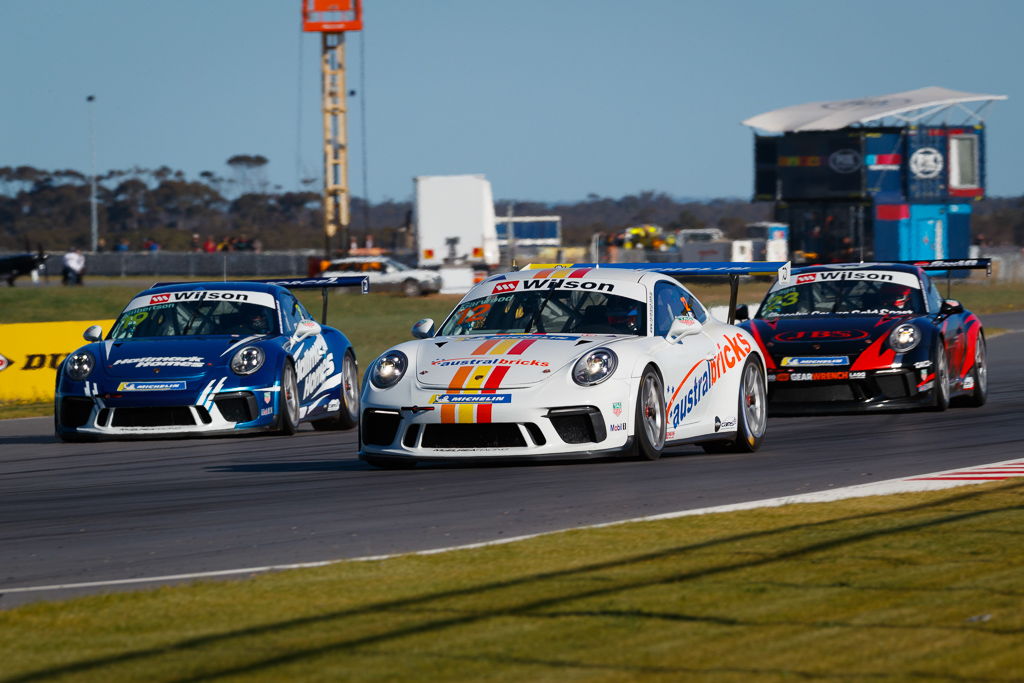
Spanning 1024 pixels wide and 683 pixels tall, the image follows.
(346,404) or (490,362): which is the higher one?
(490,362)

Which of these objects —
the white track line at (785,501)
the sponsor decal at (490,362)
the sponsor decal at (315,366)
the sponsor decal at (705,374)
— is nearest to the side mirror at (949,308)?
the sponsor decal at (705,374)

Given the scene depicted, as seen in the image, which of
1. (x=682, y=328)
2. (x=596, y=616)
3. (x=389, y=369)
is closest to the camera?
(x=596, y=616)

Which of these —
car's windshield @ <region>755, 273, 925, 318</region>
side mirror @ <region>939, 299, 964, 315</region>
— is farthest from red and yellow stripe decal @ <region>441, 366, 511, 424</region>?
side mirror @ <region>939, 299, 964, 315</region>

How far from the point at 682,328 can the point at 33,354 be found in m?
11.5

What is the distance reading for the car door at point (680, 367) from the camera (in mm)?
10547

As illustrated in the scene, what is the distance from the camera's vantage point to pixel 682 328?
1089 centimetres

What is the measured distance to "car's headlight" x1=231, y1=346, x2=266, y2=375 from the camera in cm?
1345

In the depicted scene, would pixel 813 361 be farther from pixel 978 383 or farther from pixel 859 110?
pixel 859 110

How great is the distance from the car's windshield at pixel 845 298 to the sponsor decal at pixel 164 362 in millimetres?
5358

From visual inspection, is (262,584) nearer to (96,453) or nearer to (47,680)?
(47,680)

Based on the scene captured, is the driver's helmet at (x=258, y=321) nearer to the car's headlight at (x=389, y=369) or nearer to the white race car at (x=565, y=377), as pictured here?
the white race car at (x=565, y=377)

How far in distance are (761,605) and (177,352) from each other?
8.86m

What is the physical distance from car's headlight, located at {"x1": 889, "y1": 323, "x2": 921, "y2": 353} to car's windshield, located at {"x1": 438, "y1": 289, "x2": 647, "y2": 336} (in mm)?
4224

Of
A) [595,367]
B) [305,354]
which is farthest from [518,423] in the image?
[305,354]
